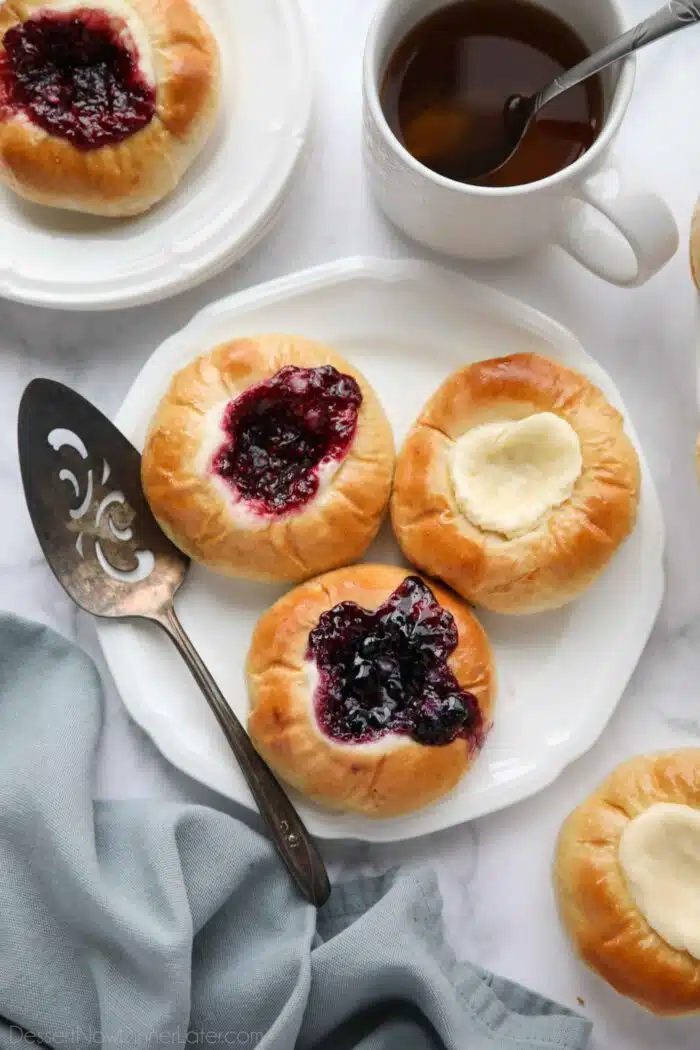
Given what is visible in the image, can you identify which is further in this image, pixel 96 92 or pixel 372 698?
pixel 96 92

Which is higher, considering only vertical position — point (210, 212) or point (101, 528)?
point (210, 212)

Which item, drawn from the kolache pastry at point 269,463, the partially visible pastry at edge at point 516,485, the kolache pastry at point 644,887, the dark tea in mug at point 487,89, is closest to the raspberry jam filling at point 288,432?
the kolache pastry at point 269,463

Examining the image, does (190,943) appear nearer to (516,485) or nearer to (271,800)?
(271,800)

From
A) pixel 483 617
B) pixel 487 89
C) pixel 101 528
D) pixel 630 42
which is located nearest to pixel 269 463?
pixel 101 528

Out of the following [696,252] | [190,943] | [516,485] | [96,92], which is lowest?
[190,943]

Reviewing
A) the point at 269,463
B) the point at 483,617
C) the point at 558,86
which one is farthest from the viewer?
the point at 483,617

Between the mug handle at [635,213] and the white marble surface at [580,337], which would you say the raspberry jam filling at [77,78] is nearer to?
the white marble surface at [580,337]

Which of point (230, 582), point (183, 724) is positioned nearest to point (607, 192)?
point (230, 582)
